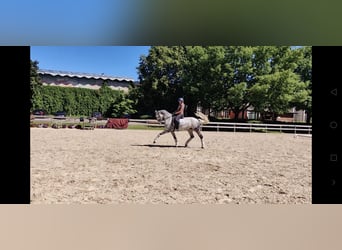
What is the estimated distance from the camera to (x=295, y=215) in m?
3.18

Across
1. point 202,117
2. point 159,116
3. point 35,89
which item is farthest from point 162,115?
point 35,89

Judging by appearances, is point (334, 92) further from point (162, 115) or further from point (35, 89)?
point (35, 89)

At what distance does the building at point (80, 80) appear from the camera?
3.66m

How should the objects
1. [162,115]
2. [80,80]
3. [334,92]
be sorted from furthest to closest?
[162,115], [80,80], [334,92]

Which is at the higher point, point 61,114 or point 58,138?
point 61,114

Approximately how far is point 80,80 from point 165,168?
1.48 meters

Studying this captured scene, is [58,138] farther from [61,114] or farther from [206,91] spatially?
[206,91]

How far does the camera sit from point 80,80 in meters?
3.78

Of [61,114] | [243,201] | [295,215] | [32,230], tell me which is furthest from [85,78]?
[295,215]

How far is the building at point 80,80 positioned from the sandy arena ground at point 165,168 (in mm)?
558

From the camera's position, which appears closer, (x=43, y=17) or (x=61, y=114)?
(x=43, y=17)

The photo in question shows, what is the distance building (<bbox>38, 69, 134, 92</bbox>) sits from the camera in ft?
12.0

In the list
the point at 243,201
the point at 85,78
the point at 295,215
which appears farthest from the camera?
the point at 85,78

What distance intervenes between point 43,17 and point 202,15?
5.53ft
